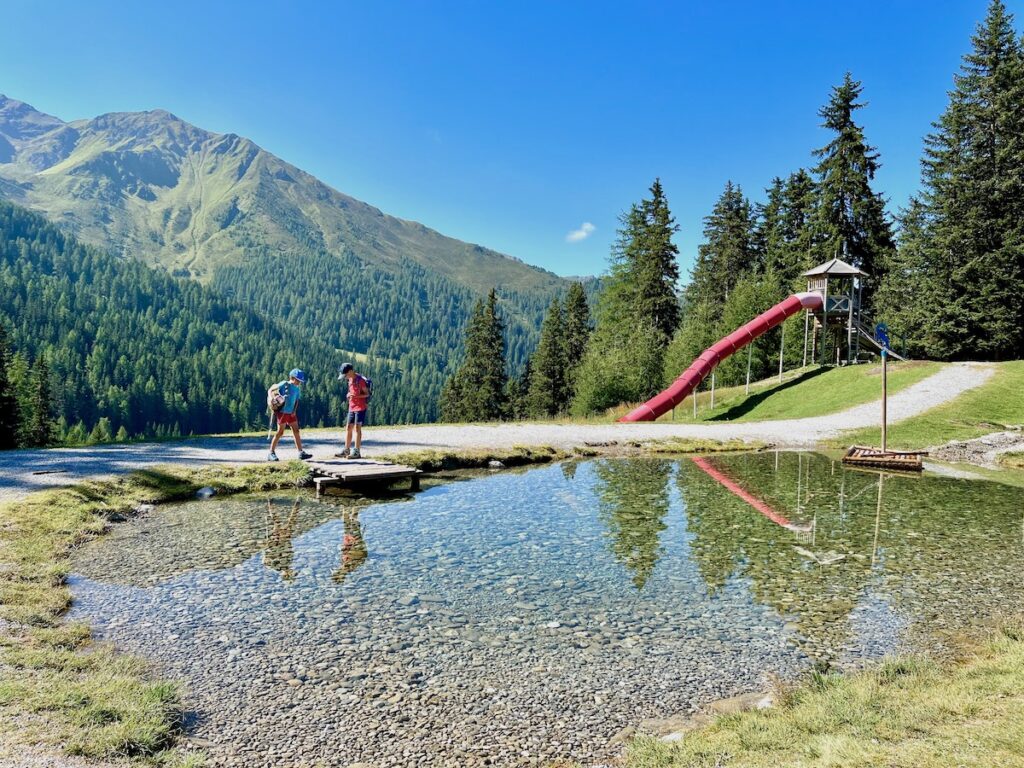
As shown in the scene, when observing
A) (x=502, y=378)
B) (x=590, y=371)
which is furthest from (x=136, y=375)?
(x=590, y=371)

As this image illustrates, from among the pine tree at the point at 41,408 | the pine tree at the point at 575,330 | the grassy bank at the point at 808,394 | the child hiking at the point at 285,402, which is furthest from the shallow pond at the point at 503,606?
the pine tree at the point at 41,408

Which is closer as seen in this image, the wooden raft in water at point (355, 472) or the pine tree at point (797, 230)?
the wooden raft in water at point (355, 472)

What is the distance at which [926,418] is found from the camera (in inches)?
1118

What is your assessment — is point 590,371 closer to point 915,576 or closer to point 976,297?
point 976,297

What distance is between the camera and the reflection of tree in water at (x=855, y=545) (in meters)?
8.65

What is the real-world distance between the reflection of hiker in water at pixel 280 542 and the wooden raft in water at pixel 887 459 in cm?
1870

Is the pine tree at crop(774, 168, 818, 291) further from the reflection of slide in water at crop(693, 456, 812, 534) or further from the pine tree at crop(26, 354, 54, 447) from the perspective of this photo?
the pine tree at crop(26, 354, 54, 447)

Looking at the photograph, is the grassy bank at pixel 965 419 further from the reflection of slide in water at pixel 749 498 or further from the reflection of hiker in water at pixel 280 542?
the reflection of hiker in water at pixel 280 542

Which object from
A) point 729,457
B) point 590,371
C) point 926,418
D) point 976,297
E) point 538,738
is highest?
point 976,297

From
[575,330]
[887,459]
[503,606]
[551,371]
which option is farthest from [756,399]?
[575,330]

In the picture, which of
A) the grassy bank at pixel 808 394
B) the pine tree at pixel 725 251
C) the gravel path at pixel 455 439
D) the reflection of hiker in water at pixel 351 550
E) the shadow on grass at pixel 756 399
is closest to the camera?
the reflection of hiker in water at pixel 351 550

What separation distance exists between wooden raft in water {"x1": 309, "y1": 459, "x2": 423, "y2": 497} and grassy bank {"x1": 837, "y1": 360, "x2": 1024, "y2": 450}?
65.1 feet

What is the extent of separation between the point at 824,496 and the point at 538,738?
13634mm

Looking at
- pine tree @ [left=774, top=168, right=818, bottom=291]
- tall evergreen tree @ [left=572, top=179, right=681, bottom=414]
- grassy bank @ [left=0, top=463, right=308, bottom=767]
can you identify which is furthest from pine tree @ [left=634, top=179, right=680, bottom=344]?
grassy bank @ [left=0, top=463, right=308, bottom=767]
